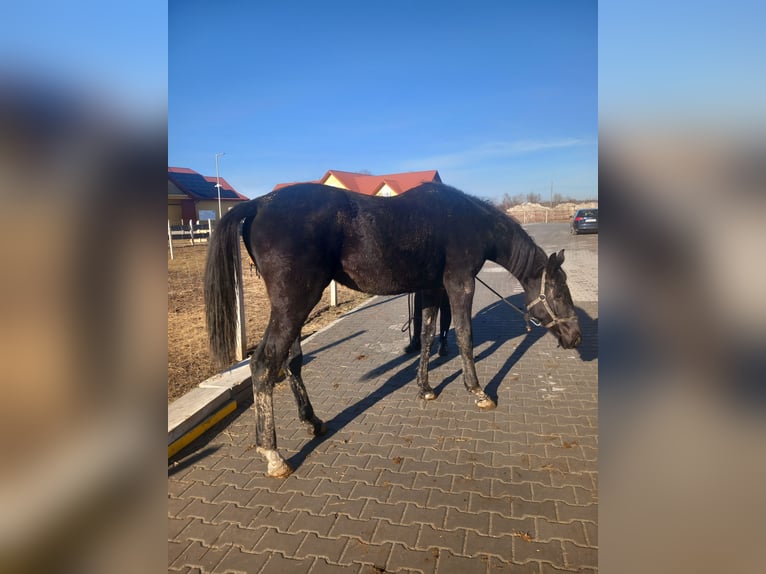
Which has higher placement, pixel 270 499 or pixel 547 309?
pixel 547 309

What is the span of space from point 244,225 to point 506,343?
190 inches

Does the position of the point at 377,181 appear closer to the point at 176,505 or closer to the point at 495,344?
the point at 495,344

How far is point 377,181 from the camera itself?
123 feet

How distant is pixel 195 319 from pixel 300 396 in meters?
4.71

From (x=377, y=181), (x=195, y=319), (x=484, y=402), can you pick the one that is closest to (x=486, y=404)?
(x=484, y=402)

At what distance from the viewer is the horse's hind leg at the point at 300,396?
12.7 feet

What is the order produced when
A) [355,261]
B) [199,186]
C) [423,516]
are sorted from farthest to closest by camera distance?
[199,186] < [355,261] < [423,516]

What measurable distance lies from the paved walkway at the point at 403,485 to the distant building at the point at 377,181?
95.5ft

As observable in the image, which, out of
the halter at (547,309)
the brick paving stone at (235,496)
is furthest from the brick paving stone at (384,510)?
the halter at (547,309)

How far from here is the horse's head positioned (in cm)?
463
